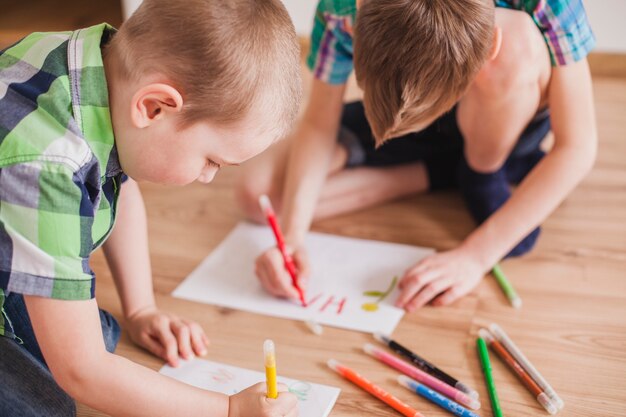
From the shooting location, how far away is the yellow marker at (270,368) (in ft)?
2.43

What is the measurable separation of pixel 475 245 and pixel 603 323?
0.70ft

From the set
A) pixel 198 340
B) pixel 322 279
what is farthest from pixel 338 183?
pixel 198 340

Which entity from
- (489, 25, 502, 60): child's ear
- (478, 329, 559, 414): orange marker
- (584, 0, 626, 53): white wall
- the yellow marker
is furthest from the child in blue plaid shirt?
(584, 0, 626, 53): white wall

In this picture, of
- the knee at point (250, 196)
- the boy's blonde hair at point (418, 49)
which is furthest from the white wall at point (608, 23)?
the boy's blonde hair at point (418, 49)

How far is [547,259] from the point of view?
1.25m

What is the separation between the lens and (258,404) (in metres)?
0.79

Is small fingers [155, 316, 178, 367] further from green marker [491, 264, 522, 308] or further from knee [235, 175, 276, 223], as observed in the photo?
green marker [491, 264, 522, 308]

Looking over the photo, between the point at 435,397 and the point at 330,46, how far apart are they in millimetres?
572

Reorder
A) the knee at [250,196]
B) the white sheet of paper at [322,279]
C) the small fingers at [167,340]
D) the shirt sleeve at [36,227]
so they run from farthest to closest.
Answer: the knee at [250,196] → the white sheet of paper at [322,279] → the small fingers at [167,340] → the shirt sleeve at [36,227]

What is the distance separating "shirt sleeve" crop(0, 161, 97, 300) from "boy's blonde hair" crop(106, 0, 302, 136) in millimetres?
128

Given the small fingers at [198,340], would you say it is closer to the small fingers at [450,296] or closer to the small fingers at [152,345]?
the small fingers at [152,345]

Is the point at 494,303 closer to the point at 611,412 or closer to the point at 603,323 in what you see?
the point at 603,323

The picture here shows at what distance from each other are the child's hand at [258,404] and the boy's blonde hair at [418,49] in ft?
1.19

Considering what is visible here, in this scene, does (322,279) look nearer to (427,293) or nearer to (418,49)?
(427,293)
